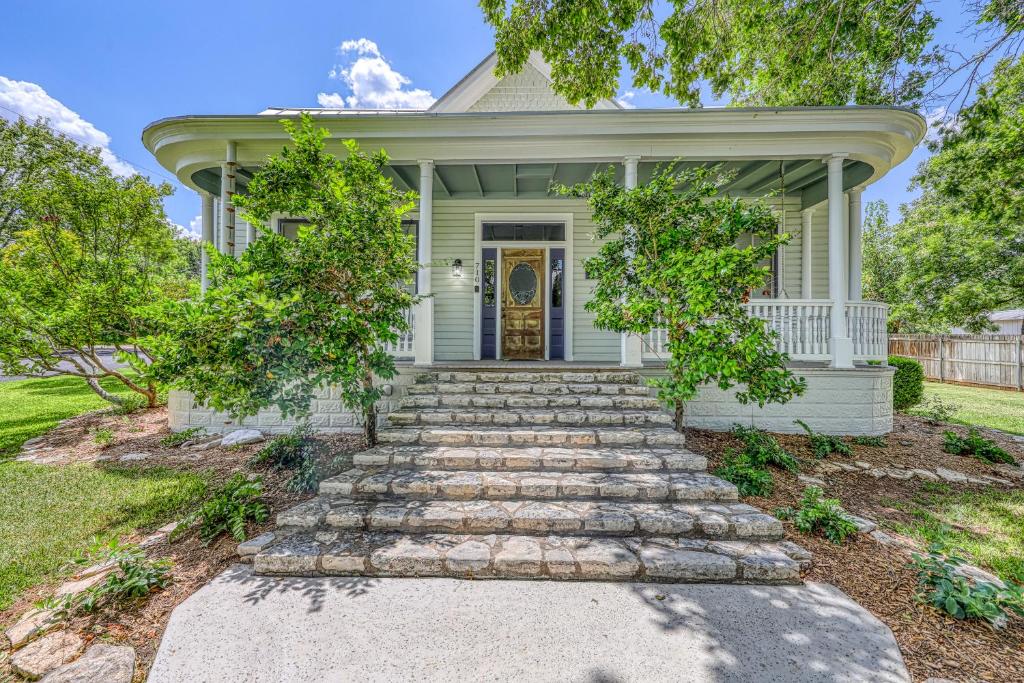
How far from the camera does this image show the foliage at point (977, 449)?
4410 millimetres

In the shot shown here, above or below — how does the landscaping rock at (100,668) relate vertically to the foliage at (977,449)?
below

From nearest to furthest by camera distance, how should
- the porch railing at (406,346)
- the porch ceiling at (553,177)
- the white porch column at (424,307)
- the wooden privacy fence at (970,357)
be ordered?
the white porch column at (424,307) < the porch railing at (406,346) < the porch ceiling at (553,177) < the wooden privacy fence at (970,357)

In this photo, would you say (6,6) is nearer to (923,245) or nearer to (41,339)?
(41,339)

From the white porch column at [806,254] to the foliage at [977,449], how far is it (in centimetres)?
262

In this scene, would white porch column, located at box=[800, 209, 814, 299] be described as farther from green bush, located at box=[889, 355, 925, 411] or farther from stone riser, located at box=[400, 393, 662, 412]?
stone riser, located at box=[400, 393, 662, 412]

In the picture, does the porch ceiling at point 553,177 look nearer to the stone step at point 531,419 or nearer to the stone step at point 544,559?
the stone step at point 531,419

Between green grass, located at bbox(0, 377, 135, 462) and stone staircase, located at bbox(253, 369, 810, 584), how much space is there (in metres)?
4.63

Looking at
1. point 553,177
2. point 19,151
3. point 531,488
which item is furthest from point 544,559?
point 19,151

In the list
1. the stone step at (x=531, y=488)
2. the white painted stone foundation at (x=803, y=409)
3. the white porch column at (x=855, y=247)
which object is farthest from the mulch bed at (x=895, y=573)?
the white porch column at (x=855, y=247)

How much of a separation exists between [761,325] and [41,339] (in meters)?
8.25

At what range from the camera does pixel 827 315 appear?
201 inches

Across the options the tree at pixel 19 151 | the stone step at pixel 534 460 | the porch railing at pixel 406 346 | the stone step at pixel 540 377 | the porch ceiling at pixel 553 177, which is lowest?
the stone step at pixel 534 460

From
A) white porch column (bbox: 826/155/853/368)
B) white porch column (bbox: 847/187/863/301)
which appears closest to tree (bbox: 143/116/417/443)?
white porch column (bbox: 826/155/853/368)

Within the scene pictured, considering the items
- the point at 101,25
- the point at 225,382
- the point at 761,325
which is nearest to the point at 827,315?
the point at 761,325
